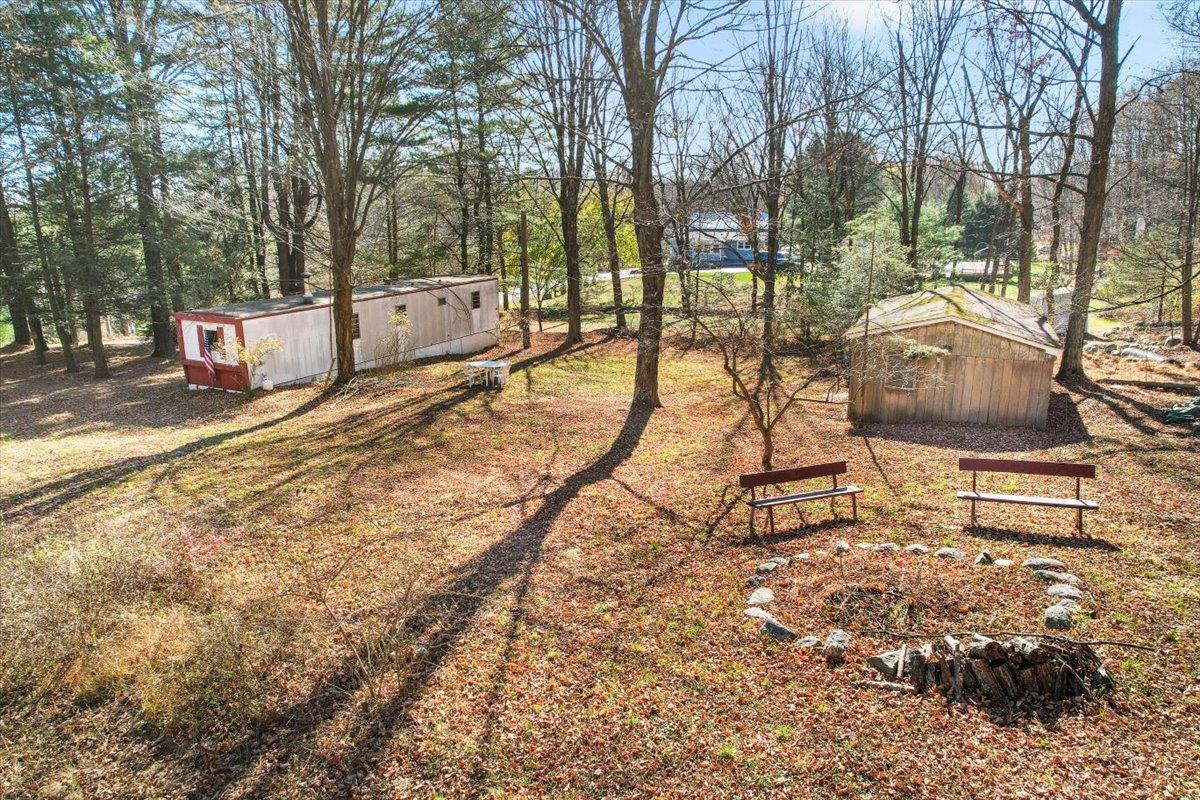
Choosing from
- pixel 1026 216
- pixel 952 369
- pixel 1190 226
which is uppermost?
pixel 1026 216

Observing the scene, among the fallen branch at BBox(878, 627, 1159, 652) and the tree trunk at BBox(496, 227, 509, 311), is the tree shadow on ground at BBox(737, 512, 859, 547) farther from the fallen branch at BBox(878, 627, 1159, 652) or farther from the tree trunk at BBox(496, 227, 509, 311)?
the tree trunk at BBox(496, 227, 509, 311)

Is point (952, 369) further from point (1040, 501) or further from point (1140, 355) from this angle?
point (1140, 355)

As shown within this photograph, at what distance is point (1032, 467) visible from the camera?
8.49 m

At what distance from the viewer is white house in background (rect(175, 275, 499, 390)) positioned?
1747cm

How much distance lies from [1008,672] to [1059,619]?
1.09 meters

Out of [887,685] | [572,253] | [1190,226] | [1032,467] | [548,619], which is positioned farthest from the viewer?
[572,253]

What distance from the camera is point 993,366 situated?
43.8 ft

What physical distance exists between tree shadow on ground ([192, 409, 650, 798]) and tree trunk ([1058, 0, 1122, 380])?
14.1 m

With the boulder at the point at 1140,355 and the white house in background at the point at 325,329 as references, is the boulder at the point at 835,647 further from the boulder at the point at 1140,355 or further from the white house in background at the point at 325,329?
the boulder at the point at 1140,355

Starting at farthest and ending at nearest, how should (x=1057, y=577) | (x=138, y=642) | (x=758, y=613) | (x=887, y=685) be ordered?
(x=1057, y=577)
(x=758, y=613)
(x=138, y=642)
(x=887, y=685)

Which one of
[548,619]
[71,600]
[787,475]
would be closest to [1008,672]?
[787,475]

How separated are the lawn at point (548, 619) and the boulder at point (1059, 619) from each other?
120 mm

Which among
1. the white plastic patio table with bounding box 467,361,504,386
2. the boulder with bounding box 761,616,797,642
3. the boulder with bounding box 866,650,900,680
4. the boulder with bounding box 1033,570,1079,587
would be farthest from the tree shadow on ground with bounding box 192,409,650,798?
the white plastic patio table with bounding box 467,361,504,386

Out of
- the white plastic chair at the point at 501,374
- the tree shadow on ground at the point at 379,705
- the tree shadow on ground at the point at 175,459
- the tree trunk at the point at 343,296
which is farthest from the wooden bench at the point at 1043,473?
the tree trunk at the point at 343,296
